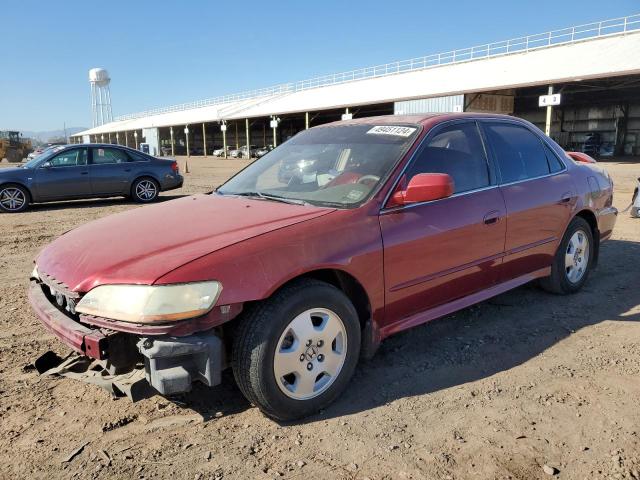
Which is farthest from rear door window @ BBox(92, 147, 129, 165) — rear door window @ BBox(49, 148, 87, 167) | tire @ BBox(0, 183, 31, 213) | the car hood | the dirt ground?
the car hood

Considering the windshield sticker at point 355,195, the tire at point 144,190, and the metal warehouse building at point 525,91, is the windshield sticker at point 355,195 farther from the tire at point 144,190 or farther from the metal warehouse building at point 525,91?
the metal warehouse building at point 525,91

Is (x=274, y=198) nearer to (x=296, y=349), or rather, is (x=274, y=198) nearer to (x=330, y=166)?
(x=330, y=166)

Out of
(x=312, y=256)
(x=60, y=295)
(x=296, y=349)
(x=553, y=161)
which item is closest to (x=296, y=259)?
(x=312, y=256)

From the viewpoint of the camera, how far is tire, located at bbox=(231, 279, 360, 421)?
250 centimetres

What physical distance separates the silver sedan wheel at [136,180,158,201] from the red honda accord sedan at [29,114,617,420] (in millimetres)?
8719

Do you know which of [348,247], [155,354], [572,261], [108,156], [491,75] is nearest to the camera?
[155,354]

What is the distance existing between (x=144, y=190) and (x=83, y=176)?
1403mm

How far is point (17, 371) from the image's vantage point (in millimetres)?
3307

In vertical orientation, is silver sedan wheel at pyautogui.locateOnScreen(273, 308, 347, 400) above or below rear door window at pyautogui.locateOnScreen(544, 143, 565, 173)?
below

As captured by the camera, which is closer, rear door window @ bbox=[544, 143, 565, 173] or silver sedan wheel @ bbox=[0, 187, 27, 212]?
rear door window @ bbox=[544, 143, 565, 173]

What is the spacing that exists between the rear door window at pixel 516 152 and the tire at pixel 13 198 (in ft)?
34.0

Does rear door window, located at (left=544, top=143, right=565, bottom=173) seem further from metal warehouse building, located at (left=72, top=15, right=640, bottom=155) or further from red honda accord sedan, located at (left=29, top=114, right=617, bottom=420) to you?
metal warehouse building, located at (left=72, top=15, right=640, bottom=155)

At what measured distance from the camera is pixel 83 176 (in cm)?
1127

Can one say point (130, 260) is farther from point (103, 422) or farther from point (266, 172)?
point (266, 172)
